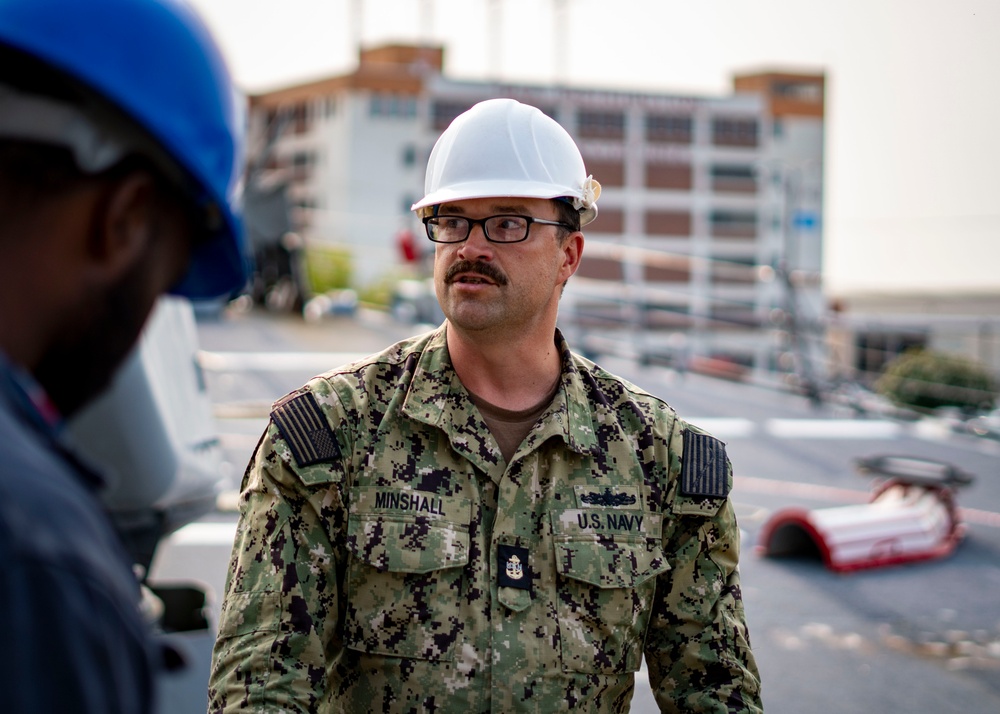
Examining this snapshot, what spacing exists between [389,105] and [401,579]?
6901 centimetres

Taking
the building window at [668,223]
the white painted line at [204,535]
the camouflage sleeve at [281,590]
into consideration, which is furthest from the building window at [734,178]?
the camouflage sleeve at [281,590]

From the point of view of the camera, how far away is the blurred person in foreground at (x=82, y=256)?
70 centimetres

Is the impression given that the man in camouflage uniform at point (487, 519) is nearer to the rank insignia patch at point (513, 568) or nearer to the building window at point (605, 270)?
the rank insignia patch at point (513, 568)

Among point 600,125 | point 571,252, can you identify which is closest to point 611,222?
point 600,125

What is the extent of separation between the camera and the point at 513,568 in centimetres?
208

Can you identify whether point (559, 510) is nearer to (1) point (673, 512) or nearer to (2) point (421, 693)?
(1) point (673, 512)

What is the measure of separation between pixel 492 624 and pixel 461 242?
85 cm

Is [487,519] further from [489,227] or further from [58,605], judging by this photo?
[58,605]

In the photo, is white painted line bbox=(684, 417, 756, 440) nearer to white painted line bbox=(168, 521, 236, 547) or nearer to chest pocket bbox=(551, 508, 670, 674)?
white painted line bbox=(168, 521, 236, 547)

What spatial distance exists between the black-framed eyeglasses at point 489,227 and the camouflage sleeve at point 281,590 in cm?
63

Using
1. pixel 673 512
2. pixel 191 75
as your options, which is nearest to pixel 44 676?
pixel 191 75

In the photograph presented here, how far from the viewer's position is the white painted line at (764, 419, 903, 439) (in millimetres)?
6867

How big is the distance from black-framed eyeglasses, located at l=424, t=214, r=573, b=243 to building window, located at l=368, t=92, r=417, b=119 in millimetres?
68172

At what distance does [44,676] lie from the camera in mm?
699
